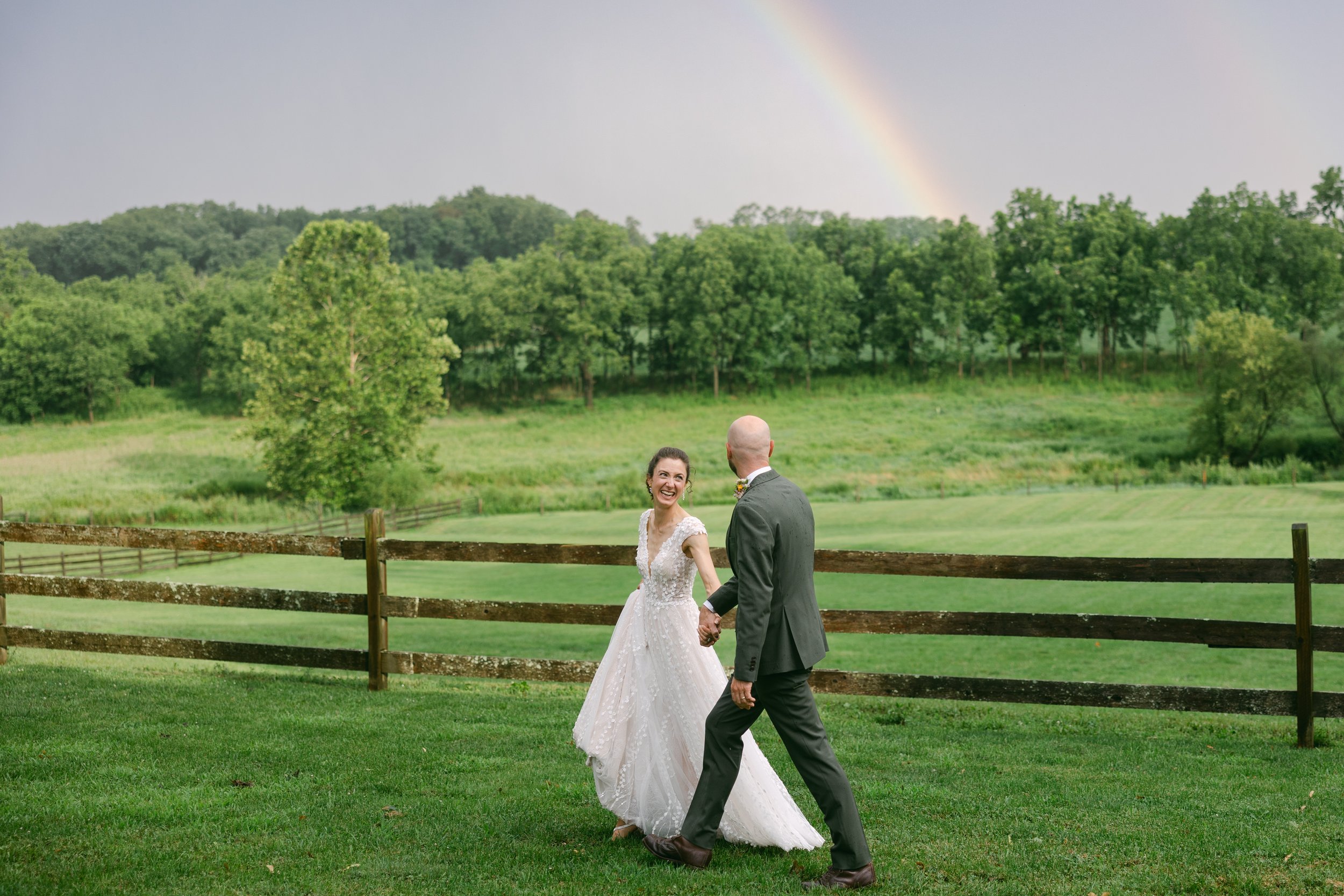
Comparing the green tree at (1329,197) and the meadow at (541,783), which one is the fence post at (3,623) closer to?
the meadow at (541,783)

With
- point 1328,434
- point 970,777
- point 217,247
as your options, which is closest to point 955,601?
point 970,777

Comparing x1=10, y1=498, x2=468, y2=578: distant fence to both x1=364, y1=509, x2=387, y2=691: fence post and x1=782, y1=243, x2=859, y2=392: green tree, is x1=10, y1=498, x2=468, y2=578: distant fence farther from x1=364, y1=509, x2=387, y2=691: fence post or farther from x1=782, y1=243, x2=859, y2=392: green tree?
x1=782, y1=243, x2=859, y2=392: green tree

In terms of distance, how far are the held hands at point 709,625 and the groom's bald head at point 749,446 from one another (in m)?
0.70

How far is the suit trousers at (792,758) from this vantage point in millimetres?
4848

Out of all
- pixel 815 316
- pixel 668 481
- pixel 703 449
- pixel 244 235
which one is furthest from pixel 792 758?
pixel 244 235

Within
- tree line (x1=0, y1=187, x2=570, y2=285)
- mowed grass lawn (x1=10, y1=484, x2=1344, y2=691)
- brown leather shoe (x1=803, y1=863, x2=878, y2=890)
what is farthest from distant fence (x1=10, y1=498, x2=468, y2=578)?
tree line (x1=0, y1=187, x2=570, y2=285)

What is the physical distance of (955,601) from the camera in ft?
74.8

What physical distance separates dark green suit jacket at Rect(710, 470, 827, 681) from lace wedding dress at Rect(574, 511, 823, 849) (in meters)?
0.50

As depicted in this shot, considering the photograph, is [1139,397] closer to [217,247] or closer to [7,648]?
[7,648]

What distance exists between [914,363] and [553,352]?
3333 cm

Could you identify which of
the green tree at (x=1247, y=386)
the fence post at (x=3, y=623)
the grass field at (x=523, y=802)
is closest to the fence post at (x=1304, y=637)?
the grass field at (x=523, y=802)

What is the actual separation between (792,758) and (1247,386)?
64967mm

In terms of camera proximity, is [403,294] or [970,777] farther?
[403,294]

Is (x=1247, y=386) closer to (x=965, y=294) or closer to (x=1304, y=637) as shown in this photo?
(x=965, y=294)
